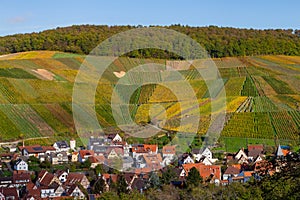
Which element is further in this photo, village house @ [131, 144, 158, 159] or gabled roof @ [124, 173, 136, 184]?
village house @ [131, 144, 158, 159]

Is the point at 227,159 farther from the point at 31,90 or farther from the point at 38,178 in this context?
the point at 31,90

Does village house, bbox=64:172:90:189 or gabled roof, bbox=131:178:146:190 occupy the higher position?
gabled roof, bbox=131:178:146:190

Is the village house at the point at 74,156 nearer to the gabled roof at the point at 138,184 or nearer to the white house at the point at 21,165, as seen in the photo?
the white house at the point at 21,165

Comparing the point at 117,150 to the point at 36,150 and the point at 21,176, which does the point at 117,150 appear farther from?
the point at 21,176

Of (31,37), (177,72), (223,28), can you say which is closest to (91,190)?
(177,72)

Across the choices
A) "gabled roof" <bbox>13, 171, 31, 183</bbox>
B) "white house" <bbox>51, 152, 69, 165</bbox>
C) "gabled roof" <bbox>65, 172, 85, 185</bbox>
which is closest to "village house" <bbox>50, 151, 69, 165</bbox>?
"white house" <bbox>51, 152, 69, 165</bbox>

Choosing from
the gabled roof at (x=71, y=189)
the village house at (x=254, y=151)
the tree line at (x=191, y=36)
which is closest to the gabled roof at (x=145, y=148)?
the village house at (x=254, y=151)

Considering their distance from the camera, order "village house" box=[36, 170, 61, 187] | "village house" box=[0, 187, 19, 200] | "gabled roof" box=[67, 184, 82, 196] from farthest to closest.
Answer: "village house" box=[36, 170, 61, 187], "gabled roof" box=[67, 184, 82, 196], "village house" box=[0, 187, 19, 200]

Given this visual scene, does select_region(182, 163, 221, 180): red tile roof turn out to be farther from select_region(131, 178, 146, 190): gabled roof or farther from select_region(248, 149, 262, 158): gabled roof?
select_region(248, 149, 262, 158): gabled roof
